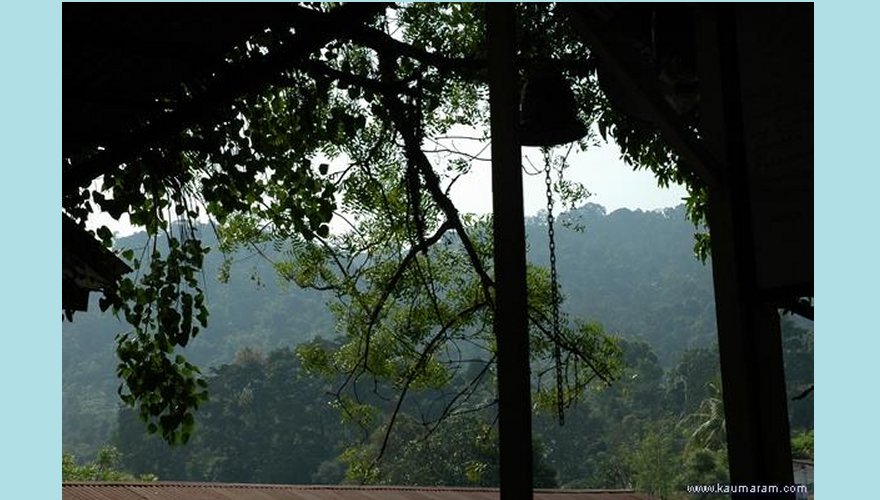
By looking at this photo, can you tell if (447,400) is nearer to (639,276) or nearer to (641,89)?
(639,276)

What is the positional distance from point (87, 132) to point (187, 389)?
1973mm

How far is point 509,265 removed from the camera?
7.29 feet

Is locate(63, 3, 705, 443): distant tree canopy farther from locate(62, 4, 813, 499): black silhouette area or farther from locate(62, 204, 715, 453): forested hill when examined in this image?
locate(62, 204, 715, 453): forested hill

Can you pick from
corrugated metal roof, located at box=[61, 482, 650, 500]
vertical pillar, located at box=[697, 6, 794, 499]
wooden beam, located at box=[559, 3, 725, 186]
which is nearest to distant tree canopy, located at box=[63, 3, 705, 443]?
corrugated metal roof, located at box=[61, 482, 650, 500]

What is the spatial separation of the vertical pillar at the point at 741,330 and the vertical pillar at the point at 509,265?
20.5 inches

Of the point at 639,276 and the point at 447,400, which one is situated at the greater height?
the point at 639,276

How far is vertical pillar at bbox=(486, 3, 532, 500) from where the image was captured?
2.14m

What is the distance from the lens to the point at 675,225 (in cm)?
5328

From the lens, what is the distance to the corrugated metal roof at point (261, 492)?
4.92 meters

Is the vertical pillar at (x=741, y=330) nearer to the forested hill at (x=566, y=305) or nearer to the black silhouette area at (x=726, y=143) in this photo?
the black silhouette area at (x=726, y=143)

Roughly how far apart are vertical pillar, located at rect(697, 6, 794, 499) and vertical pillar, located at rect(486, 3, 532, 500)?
521 millimetres

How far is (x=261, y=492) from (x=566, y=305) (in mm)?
41084

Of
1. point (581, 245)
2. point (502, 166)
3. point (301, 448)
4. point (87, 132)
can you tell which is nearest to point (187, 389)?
point (87, 132)

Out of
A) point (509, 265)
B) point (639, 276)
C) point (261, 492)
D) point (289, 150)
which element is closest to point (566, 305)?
point (639, 276)
